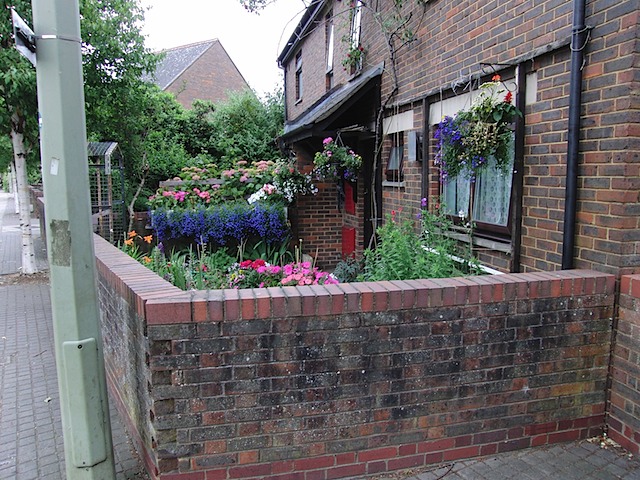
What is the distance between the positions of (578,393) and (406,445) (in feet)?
3.98

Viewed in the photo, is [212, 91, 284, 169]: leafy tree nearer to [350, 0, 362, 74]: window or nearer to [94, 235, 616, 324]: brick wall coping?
[350, 0, 362, 74]: window

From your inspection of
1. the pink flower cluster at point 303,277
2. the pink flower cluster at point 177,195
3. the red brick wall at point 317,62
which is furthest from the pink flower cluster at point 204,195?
the pink flower cluster at point 303,277

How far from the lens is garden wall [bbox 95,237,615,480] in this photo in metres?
2.60

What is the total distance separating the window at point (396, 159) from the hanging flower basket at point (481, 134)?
2028mm

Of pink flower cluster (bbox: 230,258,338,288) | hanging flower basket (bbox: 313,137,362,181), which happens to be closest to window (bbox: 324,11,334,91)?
hanging flower basket (bbox: 313,137,362,181)

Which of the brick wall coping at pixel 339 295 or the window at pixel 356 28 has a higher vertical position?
the window at pixel 356 28

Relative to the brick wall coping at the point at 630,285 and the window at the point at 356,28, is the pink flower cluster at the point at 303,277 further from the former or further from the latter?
the window at the point at 356,28

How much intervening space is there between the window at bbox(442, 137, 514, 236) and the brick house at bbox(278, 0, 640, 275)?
16mm

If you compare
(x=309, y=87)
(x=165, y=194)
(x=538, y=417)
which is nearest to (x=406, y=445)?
(x=538, y=417)

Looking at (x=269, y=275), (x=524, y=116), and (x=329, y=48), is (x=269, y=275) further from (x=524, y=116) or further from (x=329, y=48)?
(x=329, y=48)

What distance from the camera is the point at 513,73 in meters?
4.34

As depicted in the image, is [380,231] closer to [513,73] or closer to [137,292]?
[513,73]

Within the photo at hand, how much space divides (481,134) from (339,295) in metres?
2.23

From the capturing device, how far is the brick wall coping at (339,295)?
8.46 feet
